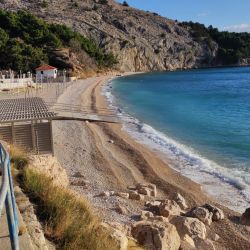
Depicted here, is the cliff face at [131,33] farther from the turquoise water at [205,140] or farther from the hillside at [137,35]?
the turquoise water at [205,140]

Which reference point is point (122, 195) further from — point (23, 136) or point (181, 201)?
point (23, 136)

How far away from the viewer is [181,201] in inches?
453

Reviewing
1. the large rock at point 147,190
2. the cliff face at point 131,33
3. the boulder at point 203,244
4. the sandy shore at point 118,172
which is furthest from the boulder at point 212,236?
the cliff face at point 131,33

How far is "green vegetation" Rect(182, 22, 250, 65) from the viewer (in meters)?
190

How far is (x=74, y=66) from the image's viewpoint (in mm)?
85000

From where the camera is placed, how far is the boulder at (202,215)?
32.5ft

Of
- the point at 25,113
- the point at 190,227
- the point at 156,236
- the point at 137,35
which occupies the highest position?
the point at 137,35

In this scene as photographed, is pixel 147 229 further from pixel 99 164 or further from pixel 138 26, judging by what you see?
pixel 138 26

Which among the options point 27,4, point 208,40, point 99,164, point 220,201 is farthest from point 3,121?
point 208,40

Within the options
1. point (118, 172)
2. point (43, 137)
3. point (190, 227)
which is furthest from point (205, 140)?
point (190, 227)

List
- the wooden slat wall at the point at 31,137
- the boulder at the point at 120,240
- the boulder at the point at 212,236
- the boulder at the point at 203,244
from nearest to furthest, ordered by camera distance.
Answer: the boulder at the point at 120,240
the boulder at the point at 203,244
the boulder at the point at 212,236
the wooden slat wall at the point at 31,137

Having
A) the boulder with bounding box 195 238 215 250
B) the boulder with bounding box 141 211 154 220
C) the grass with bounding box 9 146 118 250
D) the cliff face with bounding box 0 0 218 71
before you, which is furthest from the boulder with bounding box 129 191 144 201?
the cliff face with bounding box 0 0 218 71

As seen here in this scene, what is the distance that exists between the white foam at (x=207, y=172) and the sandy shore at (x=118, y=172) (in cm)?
41

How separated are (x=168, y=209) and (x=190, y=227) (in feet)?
3.53
